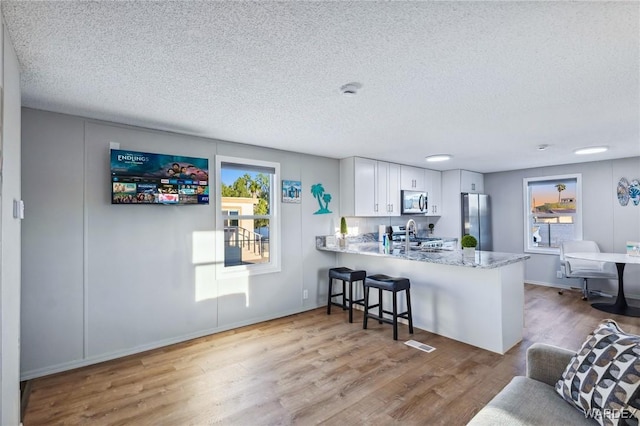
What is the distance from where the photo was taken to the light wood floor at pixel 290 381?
2246 millimetres

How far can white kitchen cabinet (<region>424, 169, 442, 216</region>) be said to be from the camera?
6266mm

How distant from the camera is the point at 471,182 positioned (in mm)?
6574

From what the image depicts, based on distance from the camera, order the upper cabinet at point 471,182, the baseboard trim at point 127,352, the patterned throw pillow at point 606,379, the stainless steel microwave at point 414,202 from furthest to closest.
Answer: the upper cabinet at point 471,182 → the stainless steel microwave at point 414,202 → the baseboard trim at point 127,352 → the patterned throw pillow at point 606,379

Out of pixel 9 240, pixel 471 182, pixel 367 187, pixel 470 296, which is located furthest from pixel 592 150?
pixel 9 240

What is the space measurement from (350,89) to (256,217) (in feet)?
8.08

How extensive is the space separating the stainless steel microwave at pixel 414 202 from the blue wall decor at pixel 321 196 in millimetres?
1569

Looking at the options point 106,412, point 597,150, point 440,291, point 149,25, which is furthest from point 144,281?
point 597,150

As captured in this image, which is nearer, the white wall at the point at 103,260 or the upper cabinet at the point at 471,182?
the white wall at the point at 103,260

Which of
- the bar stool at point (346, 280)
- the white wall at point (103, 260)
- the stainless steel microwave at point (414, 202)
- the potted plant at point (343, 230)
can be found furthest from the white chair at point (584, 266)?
the white wall at point (103, 260)

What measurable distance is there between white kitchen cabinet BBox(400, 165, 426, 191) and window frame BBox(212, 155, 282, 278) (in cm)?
247

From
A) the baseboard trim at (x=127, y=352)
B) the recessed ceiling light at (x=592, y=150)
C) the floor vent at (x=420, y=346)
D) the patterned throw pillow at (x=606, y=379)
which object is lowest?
the floor vent at (x=420, y=346)

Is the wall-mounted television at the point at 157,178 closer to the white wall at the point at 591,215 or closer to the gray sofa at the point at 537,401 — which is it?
the gray sofa at the point at 537,401

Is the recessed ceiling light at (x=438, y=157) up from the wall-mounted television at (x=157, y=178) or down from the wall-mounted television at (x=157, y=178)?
up

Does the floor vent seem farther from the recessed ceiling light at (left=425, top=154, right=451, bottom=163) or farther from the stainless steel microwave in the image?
the recessed ceiling light at (left=425, top=154, right=451, bottom=163)
